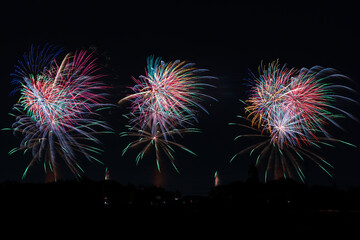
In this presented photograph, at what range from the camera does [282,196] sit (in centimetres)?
8288

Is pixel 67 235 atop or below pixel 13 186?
below

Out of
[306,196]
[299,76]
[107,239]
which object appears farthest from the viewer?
[306,196]

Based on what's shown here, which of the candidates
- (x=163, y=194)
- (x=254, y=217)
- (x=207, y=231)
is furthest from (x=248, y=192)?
(x=207, y=231)

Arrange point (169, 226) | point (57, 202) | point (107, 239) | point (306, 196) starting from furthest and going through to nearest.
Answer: point (306, 196)
point (57, 202)
point (169, 226)
point (107, 239)

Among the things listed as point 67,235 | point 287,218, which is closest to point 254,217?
point 287,218

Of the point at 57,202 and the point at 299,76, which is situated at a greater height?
the point at 299,76

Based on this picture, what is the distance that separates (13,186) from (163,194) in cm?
4828

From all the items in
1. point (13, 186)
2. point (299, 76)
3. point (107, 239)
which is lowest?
point (107, 239)

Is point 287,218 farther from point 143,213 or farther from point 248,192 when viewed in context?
point 248,192

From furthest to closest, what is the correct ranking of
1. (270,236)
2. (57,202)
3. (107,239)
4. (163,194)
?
(163,194) < (57,202) < (270,236) < (107,239)

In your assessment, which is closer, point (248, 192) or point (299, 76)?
point (299, 76)

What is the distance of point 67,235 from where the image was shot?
3173cm

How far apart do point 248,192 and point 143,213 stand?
2252 inches

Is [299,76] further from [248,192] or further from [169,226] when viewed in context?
[248,192]
